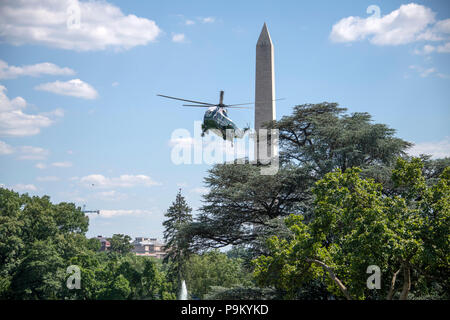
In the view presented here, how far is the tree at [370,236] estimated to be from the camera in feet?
47.8

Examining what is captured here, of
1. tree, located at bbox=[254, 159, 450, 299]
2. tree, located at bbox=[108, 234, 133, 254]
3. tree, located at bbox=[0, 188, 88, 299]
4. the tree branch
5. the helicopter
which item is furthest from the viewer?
tree, located at bbox=[108, 234, 133, 254]

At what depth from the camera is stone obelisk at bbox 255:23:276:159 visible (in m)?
33.9

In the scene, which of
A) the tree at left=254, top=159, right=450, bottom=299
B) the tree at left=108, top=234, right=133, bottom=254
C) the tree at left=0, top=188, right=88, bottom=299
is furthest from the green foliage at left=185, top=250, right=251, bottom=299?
the tree at left=108, top=234, right=133, bottom=254

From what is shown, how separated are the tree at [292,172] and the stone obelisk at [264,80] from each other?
2245 mm

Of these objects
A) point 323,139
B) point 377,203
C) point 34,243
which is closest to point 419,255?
point 377,203

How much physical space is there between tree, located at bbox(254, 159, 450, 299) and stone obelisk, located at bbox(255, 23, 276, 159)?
53.9ft

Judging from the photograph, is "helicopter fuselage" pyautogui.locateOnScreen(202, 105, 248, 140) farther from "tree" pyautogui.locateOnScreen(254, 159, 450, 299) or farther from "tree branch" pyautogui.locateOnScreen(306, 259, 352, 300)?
"tree branch" pyautogui.locateOnScreen(306, 259, 352, 300)

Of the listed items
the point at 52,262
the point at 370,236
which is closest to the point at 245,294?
the point at 370,236

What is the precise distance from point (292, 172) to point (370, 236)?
13.3 metres

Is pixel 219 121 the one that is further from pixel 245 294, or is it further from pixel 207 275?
pixel 207 275

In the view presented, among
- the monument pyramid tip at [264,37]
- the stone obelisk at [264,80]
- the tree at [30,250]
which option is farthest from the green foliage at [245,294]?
the tree at [30,250]

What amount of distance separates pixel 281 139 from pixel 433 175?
9.40m

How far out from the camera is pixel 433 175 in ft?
85.5
